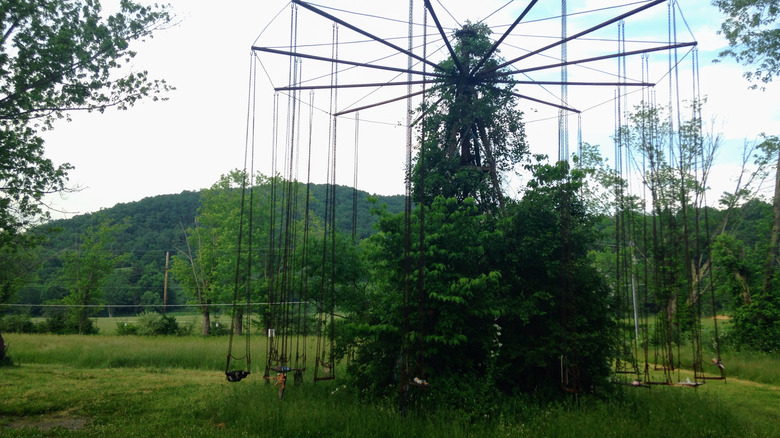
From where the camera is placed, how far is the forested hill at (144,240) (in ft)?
172

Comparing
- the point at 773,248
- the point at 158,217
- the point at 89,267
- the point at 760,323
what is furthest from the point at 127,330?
the point at 773,248

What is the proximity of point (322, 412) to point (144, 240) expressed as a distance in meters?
57.7

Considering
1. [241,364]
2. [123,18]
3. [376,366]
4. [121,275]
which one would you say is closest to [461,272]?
[376,366]

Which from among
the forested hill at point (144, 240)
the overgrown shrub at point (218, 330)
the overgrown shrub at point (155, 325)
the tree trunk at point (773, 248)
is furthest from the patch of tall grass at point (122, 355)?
the forested hill at point (144, 240)

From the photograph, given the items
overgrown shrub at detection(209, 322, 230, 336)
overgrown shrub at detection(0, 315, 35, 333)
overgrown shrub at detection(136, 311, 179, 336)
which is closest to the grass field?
overgrown shrub at detection(136, 311, 179, 336)

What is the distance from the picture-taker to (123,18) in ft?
40.9

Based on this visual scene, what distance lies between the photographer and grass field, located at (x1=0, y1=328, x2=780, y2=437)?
9.54m

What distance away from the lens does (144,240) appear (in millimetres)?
60625

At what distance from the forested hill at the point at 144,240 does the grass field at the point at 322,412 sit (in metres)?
33.7

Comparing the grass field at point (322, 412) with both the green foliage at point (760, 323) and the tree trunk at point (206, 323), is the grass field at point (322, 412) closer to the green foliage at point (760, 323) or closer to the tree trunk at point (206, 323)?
the green foliage at point (760, 323)

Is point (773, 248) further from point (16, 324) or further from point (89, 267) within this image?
point (89, 267)

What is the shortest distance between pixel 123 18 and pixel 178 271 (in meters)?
32.0

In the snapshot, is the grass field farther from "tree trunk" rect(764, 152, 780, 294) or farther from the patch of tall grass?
"tree trunk" rect(764, 152, 780, 294)

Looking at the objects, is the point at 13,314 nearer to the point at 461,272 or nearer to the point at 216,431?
the point at 216,431
